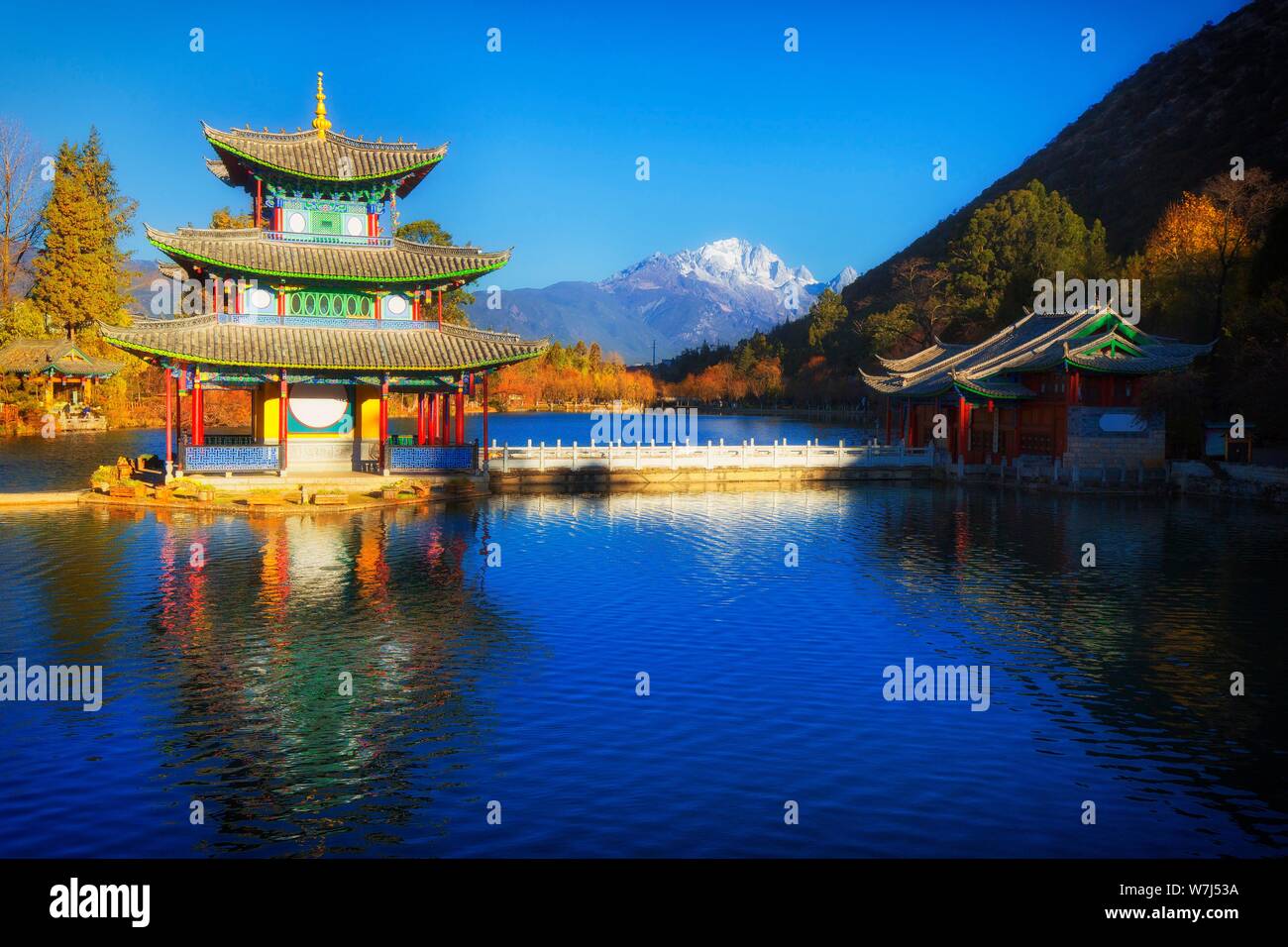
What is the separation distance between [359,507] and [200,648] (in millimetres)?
18225

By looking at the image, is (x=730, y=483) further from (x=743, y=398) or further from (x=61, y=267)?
(x=743, y=398)

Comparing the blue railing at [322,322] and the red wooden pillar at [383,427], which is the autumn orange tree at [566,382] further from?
the red wooden pillar at [383,427]

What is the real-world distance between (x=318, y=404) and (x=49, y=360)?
49.0 metres

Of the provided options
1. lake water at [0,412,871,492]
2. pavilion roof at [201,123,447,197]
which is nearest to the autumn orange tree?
lake water at [0,412,871,492]

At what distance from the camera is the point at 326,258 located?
37969 mm

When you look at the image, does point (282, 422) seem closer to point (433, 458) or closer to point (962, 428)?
point (433, 458)
